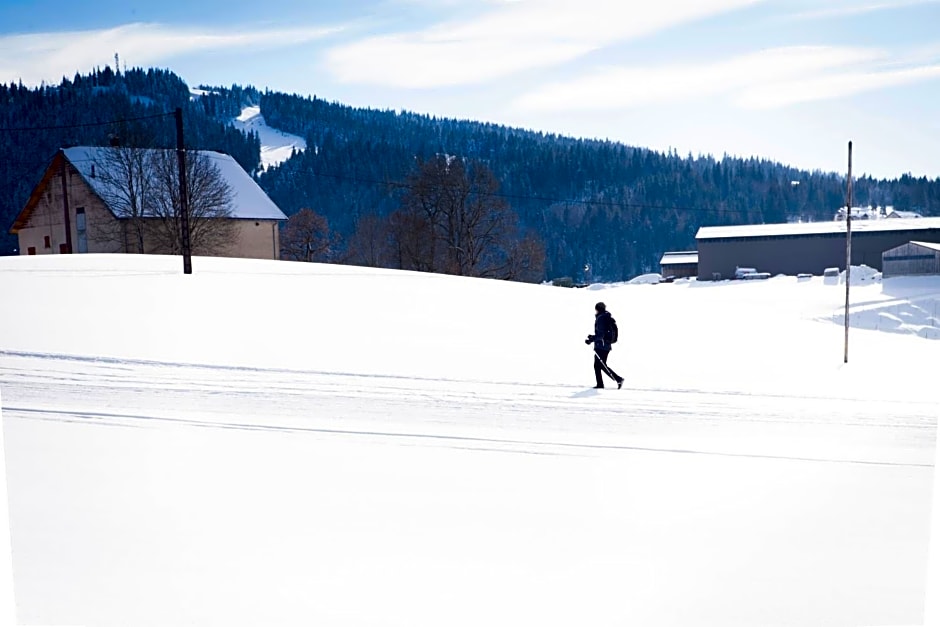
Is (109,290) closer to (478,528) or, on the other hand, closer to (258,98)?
(258,98)

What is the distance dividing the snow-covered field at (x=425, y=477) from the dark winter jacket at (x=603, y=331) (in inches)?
18.7

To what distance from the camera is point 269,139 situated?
199 inches

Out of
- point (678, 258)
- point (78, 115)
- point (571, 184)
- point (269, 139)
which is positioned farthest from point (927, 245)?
point (571, 184)

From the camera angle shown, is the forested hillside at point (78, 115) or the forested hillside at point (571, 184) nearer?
the forested hillside at point (78, 115)

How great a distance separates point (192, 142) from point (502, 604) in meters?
3.52

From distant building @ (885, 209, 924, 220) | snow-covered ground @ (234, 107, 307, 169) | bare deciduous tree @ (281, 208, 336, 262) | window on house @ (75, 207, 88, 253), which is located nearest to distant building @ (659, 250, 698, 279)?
bare deciduous tree @ (281, 208, 336, 262)

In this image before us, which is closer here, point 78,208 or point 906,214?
point 78,208

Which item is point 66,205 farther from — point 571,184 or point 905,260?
point 571,184

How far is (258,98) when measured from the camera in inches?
186

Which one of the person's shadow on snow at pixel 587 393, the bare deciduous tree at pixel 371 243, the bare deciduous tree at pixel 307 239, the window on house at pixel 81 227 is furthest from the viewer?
the bare deciduous tree at pixel 371 243

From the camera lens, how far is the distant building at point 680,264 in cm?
2494

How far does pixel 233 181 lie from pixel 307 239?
746 centimetres

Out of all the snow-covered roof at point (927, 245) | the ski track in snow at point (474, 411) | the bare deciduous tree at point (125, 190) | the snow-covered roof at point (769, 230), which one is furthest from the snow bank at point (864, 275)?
the snow-covered roof at point (769, 230)

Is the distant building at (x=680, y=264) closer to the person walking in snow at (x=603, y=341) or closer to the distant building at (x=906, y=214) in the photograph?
the person walking in snow at (x=603, y=341)
